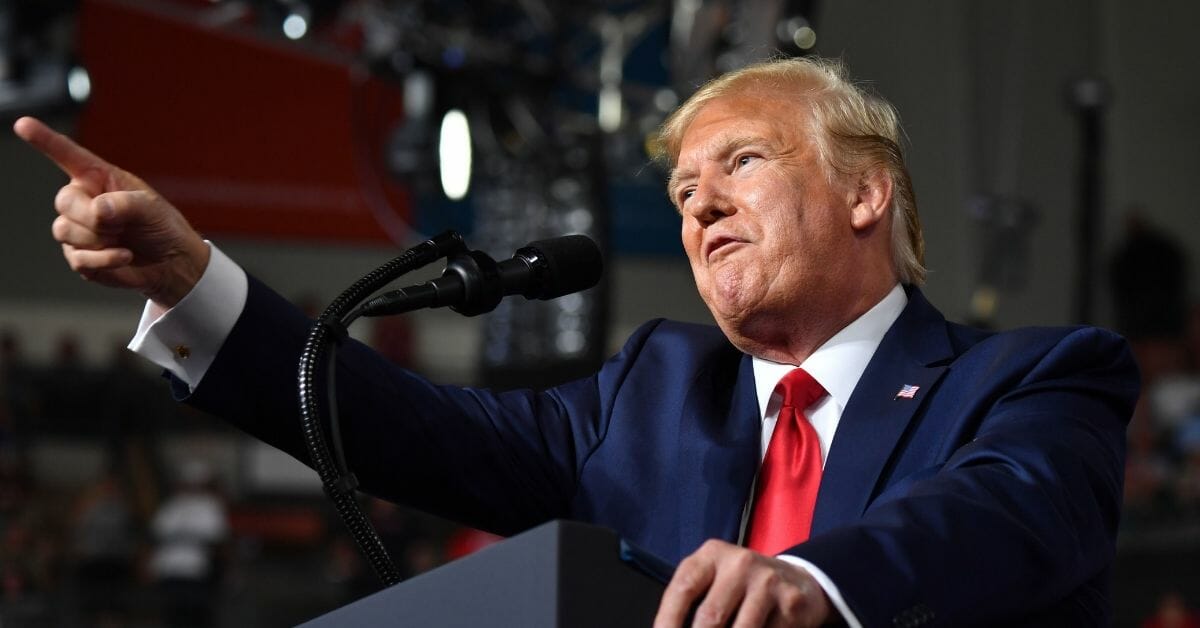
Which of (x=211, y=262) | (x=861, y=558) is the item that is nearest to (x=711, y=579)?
(x=861, y=558)

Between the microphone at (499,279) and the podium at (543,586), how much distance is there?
34cm

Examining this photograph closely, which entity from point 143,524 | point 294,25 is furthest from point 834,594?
point 143,524

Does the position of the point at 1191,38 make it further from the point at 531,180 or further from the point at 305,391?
the point at 305,391

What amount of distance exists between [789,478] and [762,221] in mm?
274

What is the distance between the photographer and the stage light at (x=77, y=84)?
10.2 ft

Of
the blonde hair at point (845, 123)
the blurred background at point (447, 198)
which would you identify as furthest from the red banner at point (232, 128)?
the blonde hair at point (845, 123)

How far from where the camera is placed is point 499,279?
1.25 metres

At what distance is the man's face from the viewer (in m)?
1.53

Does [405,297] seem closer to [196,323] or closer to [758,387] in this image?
[196,323]

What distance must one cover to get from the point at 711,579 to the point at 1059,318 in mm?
8089

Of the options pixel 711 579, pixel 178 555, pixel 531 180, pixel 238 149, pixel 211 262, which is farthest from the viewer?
pixel 238 149

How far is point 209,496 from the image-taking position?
6.59 meters

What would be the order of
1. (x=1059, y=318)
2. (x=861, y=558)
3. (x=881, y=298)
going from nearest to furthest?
(x=861, y=558) < (x=881, y=298) < (x=1059, y=318)

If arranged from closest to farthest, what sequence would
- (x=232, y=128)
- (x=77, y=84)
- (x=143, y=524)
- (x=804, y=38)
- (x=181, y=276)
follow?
(x=181, y=276) < (x=77, y=84) < (x=804, y=38) < (x=232, y=128) < (x=143, y=524)
